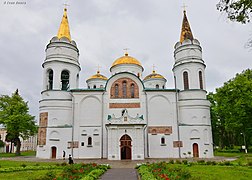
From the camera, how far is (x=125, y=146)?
28406 millimetres

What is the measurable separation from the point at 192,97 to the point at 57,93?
58.4ft

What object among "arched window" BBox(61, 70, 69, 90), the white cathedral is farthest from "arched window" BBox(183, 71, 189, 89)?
"arched window" BBox(61, 70, 69, 90)

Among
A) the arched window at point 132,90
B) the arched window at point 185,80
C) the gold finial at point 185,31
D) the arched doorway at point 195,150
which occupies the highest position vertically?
the gold finial at point 185,31

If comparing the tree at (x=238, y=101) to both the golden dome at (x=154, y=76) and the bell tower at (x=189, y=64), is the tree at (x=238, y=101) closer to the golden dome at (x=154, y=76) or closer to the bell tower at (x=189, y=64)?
the bell tower at (x=189, y=64)

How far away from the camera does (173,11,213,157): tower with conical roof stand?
30234mm

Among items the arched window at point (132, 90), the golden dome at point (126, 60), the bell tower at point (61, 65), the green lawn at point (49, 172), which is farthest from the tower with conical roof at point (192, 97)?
the green lawn at point (49, 172)

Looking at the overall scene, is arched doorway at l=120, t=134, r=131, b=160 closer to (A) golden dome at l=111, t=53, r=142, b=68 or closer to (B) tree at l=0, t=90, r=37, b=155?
(A) golden dome at l=111, t=53, r=142, b=68

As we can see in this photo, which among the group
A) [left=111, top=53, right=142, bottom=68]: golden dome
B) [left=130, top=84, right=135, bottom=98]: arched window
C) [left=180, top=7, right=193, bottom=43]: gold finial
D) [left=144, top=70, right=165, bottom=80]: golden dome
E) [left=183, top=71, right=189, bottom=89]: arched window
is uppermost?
[left=180, top=7, right=193, bottom=43]: gold finial

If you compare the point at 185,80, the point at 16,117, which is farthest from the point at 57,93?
the point at 185,80

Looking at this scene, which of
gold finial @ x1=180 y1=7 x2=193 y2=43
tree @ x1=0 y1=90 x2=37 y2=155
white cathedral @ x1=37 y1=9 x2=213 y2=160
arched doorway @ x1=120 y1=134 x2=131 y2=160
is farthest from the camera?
tree @ x1=0 y1=90 x2=37 y2=155

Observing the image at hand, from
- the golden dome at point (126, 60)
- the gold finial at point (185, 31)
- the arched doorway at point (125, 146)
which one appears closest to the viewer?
the arched doorway at point (125, 146)

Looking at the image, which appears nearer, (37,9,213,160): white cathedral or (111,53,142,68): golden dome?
(37,9,213,160): white cathedral

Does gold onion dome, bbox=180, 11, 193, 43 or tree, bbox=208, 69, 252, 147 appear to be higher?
gold onion dome, bbox=180, 11, 193, 43

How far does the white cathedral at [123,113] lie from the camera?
95.5 ft
